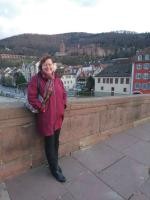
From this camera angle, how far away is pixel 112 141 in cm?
450

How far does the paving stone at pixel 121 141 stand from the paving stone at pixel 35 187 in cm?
163

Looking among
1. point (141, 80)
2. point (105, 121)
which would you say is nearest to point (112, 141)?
point (105, 121)

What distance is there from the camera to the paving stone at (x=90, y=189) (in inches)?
104

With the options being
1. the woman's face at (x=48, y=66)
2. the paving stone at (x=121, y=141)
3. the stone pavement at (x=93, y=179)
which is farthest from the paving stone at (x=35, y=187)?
the paving stone at (x=121, y=141)

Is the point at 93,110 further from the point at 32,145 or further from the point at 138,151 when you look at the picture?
the point at 32,145

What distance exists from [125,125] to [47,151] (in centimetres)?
280

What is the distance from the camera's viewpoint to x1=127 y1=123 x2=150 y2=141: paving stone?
16.3 ft

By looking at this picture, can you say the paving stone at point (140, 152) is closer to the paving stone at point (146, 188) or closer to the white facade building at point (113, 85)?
the paving stone at point (146, 188)

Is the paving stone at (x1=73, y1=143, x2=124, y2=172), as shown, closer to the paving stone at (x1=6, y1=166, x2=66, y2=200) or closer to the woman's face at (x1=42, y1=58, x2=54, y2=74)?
the paving stone at (x1=6, y1=166, x2=66, y2=200)

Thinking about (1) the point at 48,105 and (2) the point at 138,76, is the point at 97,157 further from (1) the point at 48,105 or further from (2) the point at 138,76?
(2) the point at 138,76

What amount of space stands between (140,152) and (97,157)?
854mm

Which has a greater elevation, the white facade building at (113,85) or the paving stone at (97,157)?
the paving stone at (97,157)

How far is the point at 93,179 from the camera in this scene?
301 centimetres

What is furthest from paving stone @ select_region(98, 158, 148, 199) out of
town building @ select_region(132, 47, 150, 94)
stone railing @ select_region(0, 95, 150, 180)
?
town building @ select_region(132, 47, 150, 94)
